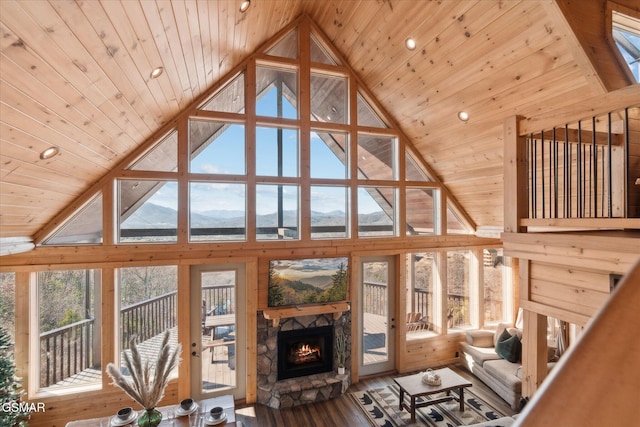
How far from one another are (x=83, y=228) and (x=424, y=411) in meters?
5.42

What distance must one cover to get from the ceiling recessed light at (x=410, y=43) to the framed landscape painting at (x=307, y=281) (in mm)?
3207

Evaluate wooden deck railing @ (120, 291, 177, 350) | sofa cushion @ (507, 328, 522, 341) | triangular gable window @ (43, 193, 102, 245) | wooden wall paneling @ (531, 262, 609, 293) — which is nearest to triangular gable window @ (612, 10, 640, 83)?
wooden wall paneling @ (531, 262, 609, 293)

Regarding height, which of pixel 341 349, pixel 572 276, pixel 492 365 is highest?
pixel 572 276

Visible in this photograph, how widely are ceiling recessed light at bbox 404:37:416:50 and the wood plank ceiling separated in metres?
0.07

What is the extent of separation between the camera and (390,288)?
5.65 m

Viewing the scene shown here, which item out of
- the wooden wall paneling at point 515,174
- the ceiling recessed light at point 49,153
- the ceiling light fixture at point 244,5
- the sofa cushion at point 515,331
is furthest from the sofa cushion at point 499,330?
the ceiling recessed light at point 49,153

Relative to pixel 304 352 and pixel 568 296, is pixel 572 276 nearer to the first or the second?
pixel 568 296

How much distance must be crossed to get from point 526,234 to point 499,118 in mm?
2104

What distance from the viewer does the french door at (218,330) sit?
4633mm

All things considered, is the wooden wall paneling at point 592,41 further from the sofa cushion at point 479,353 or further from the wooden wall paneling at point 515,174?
the sofa cushion at point 479,353

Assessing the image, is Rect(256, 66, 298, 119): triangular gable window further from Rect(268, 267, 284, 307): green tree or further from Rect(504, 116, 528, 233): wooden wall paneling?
Rect(504, 116, 528, 233): wooden wall paneling

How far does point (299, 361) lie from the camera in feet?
16.3

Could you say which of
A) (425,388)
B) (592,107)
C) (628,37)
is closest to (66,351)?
(425,388)

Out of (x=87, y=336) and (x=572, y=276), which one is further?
(x=87, y=336)
